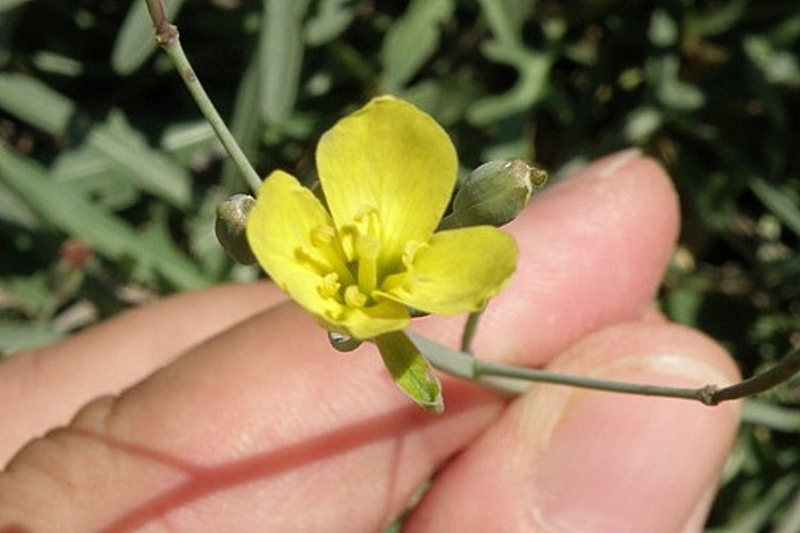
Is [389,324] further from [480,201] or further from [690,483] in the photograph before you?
[690,483]

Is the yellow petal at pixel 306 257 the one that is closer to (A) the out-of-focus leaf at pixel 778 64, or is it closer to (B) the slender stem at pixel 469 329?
(B) the slender stem at pixel 469 329

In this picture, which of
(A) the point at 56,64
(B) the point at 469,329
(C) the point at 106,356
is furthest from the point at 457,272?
(A) the point at 56,64

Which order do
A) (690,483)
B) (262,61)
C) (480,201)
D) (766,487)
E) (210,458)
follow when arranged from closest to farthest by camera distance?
(480,201), (210,458), (690,483), (262,61), (766,487)

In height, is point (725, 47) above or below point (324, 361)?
below

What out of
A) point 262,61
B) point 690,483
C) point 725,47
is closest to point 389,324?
point 690,483

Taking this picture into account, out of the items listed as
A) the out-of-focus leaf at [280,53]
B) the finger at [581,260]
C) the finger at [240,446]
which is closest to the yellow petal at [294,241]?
the finger at [240,446]

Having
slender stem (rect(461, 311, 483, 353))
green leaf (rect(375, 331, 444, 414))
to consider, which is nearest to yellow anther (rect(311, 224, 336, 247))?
green leaf (rect(375, 331, 444, 414))

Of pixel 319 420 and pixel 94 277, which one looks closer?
pixel 319 420

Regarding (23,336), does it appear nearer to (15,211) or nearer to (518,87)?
(15,211)
